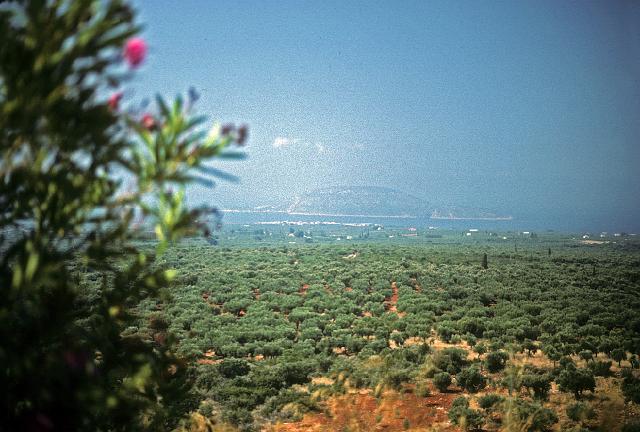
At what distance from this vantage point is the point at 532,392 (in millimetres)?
11656

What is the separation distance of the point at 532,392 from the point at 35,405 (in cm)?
1237

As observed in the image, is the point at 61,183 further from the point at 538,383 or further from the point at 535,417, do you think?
the point at 538,383

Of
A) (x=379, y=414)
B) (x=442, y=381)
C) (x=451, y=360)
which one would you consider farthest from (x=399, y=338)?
(x=379, y=414)

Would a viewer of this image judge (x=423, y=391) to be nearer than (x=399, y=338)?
Yes

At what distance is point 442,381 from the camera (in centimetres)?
1245

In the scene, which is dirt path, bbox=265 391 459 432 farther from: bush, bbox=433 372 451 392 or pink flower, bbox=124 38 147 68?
pink flower, bbox=124 38 147 68

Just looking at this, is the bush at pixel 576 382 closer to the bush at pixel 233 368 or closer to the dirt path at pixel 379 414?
the dirt path at pixel 379 414

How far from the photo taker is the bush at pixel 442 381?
12.4 m

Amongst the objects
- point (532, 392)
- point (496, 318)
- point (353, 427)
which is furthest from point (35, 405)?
point (496, 318)

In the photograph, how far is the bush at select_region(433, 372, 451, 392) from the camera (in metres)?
12.4

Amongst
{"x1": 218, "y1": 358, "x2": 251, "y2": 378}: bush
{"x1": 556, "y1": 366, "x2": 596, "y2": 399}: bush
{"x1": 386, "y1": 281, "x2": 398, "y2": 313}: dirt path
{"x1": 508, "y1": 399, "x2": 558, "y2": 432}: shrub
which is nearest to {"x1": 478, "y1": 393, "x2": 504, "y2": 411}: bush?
{"x1": 508, "y1": 399, "x2": 558, "y2": 432}: shrub

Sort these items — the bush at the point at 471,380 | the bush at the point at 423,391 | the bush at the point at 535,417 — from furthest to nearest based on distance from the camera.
A: the bush at the point at 471,380, the bush at the point at 423,391, the bush at the point at 535,417

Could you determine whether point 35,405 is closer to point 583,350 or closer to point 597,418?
point 597,418

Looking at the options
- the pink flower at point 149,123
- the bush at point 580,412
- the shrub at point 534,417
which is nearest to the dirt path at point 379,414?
the shrub at point 534,417
